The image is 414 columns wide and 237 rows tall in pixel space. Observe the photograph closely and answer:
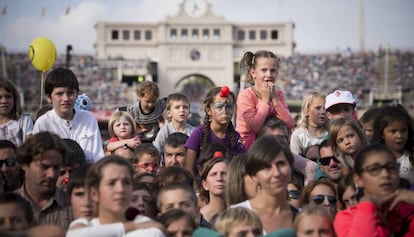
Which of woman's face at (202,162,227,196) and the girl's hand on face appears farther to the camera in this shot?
woman's face at (202,162,227,196)

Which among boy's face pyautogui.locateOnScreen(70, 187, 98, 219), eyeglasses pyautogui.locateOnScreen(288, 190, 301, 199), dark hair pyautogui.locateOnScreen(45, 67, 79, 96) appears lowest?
eyeglasses pyautogui.locateOnScreen(288, 190, 301, 199)

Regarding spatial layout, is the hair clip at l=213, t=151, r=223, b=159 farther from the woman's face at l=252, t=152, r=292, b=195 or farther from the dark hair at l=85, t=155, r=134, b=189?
the dark hair at l=85, t=155, r=134, b=189

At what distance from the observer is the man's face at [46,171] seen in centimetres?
489

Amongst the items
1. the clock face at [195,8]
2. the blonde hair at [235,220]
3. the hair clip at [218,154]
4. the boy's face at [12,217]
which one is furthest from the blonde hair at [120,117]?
the clock face at [195,8]

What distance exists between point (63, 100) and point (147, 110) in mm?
2171

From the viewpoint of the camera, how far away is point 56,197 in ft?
16.5

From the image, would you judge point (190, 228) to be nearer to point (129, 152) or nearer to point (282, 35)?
point (129, 152)

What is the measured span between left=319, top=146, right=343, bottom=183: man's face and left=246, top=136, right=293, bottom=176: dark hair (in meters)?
1.29

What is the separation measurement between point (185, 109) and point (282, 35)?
267 ft

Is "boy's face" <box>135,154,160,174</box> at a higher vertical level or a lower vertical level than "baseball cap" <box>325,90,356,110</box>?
lower

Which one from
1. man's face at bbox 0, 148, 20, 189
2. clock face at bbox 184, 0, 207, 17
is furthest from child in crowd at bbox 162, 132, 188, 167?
clock face at bbox 184, 0, 207, 17

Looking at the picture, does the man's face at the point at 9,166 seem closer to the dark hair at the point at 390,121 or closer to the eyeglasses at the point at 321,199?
the eyeglasses at the point at 321,199

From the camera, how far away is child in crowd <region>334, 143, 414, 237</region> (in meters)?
4.04

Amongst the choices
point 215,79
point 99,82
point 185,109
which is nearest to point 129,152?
point 185,109
